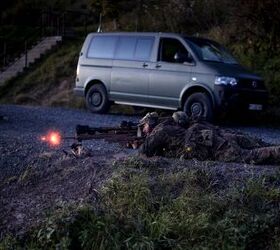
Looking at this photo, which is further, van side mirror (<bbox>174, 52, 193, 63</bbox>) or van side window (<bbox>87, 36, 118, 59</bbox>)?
van side window (<bbox>87, 36, 118, 59</bbox>)

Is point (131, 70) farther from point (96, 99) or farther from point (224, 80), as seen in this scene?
point (224, 80)

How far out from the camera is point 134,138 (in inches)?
322

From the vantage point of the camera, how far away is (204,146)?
24.8ft

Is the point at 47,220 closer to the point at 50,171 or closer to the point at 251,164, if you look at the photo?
the point at 50,171

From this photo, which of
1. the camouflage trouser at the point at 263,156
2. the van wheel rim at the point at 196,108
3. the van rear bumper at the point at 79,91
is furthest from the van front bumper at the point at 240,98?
the camouflage trouser at the point at 263,156

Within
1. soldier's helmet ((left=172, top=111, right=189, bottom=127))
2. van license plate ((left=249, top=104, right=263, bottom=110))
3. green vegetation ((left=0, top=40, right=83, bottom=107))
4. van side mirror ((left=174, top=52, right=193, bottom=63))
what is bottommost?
green vegetation ((left=0, top=40, right=83, bottom=107))

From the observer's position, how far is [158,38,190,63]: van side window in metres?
15.4

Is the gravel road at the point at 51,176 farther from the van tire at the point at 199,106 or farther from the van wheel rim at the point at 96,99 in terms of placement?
the van wheel rim at the point at 96,99

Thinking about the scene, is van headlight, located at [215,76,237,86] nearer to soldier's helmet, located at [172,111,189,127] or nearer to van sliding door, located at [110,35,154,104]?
van sliding door, located at [110,35,154,104]

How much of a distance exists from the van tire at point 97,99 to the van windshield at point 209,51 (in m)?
2.81

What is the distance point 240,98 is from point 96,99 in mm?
4130

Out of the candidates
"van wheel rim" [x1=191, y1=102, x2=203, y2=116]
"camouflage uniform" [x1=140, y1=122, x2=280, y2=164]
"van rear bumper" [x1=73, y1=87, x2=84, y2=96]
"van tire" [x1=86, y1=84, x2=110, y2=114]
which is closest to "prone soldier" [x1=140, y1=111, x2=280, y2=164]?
"camouflage uniform" [x1=140, y1=122, x2=280, y2=164]

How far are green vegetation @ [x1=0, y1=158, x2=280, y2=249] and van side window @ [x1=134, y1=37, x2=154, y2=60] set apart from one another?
9.94 m

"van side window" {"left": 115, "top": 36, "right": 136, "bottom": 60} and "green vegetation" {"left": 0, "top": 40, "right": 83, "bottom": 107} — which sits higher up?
"van side window" {"left": 115, "top": 36, "right": 136, "bottom": 60}
